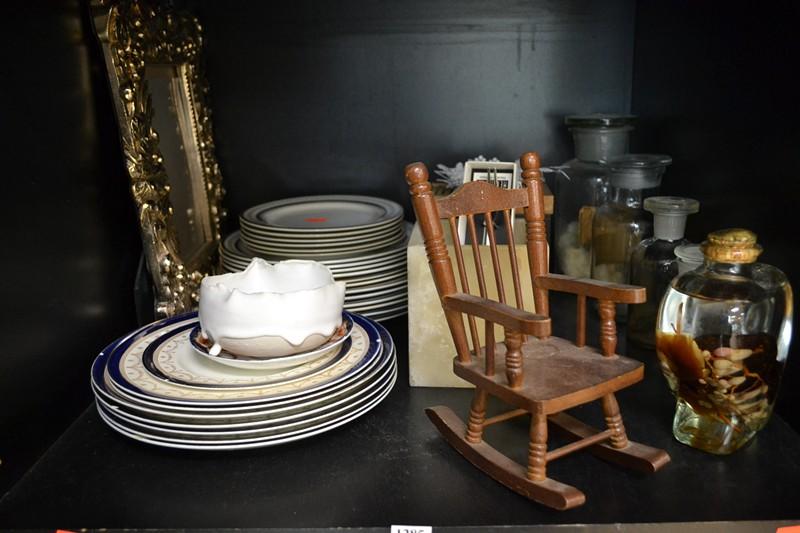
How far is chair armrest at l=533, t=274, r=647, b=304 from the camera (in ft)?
2.89

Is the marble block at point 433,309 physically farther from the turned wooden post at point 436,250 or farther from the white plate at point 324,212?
the white plate at point 324,212

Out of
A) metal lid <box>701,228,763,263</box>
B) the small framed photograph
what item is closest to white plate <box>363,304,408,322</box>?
the small framed photograph

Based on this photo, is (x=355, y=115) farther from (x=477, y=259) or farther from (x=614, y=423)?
(x=614, y=423)

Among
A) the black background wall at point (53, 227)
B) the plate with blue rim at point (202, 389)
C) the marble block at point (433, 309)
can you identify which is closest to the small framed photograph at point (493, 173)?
the marble block at point (433, 309)

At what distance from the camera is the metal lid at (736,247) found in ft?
2.71

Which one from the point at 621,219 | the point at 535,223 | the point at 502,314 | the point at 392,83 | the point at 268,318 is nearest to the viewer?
the point at 502,314

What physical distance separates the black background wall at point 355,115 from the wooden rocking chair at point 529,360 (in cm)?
27

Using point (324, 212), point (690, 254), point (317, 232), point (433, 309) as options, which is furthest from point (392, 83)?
point (690, 254)

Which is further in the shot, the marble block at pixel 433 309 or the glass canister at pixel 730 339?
the marble block at pixel 433 309

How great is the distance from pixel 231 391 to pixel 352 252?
18.4 inches

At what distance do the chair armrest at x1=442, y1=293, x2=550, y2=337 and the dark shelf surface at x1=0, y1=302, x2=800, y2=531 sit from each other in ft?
0.62

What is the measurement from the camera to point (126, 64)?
1.09 metres

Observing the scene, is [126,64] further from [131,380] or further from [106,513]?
[106,513]

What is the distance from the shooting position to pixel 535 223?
1.02 m
